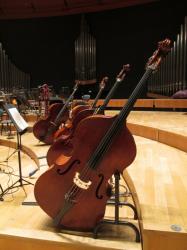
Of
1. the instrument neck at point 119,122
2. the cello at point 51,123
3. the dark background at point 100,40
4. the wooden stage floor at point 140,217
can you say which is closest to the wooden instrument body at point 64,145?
the wooden stage floor at point 140,217

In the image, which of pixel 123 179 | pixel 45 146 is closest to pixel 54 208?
pixel 123 179

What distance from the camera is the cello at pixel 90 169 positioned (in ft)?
5.13

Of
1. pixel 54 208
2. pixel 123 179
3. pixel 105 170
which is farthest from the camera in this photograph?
pixel 123 179

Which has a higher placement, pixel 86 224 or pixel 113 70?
pixel 113 70

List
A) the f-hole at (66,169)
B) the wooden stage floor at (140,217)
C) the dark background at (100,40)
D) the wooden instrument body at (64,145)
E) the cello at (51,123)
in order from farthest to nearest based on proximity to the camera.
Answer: the dark background at (100,40) < the cello at (51,123) < the wooden instrument body at (64,145) < the f-hole at (66,169) < the wooden stage floor at (140,217)

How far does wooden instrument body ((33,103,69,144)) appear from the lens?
13.5ft

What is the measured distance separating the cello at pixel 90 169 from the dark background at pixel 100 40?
5.50m

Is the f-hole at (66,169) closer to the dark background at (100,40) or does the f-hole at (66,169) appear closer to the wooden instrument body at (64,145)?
the wooden instrument body at (64,145)

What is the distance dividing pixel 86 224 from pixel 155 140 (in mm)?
2626

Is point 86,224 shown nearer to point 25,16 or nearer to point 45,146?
point 45,146

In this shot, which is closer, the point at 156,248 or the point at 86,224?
the point at 156,248

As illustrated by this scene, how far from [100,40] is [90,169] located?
621 cm

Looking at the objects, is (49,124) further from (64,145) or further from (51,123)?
(64,145)

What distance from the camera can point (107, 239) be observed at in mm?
1645
